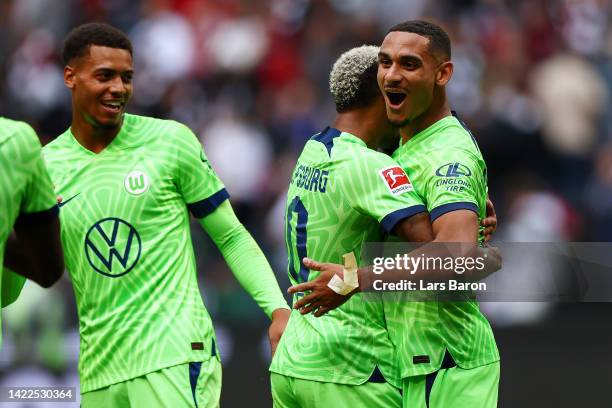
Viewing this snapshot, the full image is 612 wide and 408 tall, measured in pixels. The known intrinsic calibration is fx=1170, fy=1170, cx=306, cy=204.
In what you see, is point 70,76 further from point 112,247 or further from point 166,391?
point 166,391

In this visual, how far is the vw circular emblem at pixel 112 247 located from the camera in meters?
5.62

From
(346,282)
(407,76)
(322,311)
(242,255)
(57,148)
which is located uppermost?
(407,76)

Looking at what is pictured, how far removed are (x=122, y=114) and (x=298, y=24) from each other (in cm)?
700

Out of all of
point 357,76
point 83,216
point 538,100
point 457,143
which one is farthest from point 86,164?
point 538,100

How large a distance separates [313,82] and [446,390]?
7437mm

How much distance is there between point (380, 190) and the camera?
4.99 meters

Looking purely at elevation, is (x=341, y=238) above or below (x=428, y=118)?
below

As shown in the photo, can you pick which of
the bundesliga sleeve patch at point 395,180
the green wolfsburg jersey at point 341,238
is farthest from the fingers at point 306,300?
the bundesliga sleeve patch at point 395,180

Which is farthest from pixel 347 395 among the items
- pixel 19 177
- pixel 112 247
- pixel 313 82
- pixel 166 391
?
pixel 313 82

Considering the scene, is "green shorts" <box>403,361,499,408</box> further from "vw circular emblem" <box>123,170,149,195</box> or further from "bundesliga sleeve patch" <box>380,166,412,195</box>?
"vw circular emblem" <box>123,170,149,195</box>

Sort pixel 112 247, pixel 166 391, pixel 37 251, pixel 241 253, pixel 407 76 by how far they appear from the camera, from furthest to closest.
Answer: pixel 241 253 → pixel 112 247 → pixel 166 391 → pixel 407 76 → pixel 37 251

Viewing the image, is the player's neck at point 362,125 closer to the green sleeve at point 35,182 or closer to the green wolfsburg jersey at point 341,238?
the green wolfsburg jersey at point 341,238

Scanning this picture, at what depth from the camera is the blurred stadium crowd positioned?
11.4 meters

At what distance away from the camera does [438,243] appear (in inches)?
188
